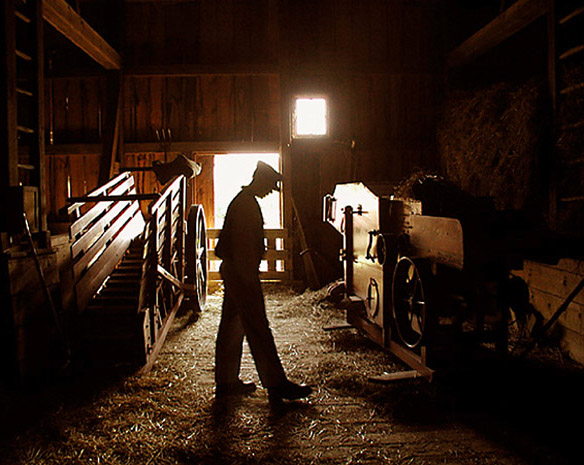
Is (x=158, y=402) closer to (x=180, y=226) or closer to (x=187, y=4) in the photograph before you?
(x=180, y=226)

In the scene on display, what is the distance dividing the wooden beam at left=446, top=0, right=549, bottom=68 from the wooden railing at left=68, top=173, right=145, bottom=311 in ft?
19.7

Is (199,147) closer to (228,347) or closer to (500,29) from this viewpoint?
(500,29)

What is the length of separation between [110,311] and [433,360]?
11.0ft

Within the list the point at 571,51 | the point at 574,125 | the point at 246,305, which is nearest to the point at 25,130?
the point at 246,305

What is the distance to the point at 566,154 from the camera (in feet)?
17.4

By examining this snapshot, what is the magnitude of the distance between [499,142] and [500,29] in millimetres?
2240

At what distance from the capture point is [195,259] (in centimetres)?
655

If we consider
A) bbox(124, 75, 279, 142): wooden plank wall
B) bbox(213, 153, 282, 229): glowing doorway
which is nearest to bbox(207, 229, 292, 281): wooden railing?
bbox(124, 75, 279, 142): wooden plank wall

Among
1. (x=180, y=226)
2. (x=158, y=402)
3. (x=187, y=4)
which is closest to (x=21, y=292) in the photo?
(x=158, y=402)

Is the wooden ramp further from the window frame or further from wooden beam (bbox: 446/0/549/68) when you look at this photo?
wooden beam (bbox: 446/0/549/68)

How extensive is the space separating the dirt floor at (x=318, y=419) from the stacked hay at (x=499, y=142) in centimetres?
252

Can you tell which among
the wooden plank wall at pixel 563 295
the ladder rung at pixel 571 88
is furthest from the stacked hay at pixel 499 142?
the wooden plank wall at pixel 563 295

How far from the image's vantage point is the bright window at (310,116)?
9.46 m

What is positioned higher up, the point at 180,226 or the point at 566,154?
the point at 566,154
